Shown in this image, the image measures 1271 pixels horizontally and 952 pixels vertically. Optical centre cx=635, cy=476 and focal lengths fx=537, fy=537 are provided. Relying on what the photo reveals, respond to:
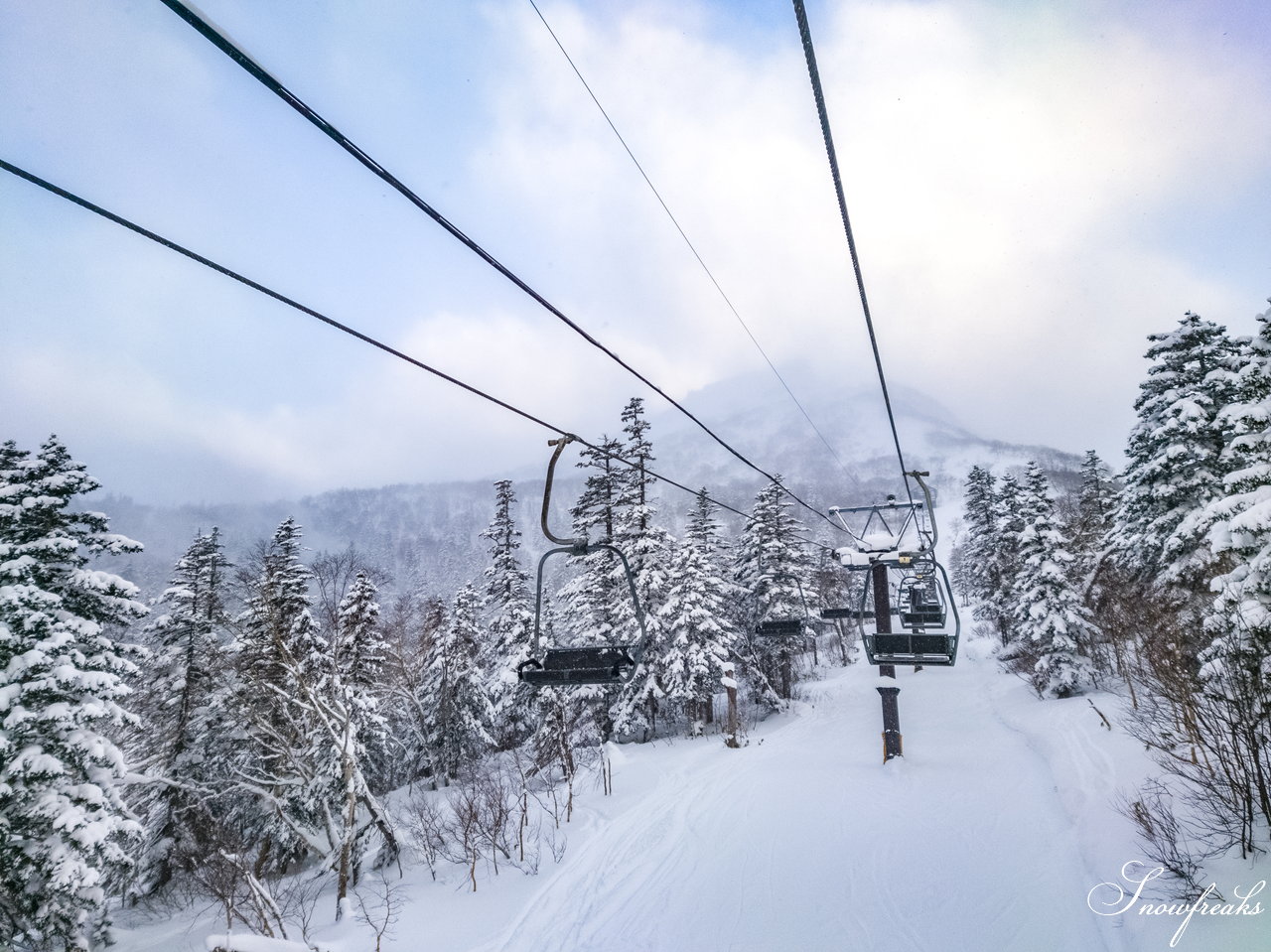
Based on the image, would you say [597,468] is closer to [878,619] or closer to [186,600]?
[878,619]

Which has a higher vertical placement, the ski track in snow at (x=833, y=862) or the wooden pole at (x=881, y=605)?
the wooden pole at (x=881, y=605)

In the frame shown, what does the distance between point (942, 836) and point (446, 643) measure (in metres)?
21.5

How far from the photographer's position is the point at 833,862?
13.4 m

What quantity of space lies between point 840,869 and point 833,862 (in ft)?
1.25

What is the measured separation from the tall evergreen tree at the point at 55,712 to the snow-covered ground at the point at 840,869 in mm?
4402

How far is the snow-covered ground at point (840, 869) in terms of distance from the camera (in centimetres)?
1023

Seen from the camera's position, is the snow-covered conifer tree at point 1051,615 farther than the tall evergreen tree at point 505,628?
Yes

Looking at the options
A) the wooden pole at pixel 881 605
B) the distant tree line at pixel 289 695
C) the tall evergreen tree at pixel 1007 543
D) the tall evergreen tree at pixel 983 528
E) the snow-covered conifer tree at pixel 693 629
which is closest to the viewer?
the distant tree line at pixel 289 695

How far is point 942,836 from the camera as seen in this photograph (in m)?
14.3

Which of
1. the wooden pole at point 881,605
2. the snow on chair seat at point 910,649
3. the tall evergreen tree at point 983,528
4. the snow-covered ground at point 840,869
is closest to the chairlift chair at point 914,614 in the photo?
the snow on chair seat at point 910,649

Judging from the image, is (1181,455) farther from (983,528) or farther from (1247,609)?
(983,528)

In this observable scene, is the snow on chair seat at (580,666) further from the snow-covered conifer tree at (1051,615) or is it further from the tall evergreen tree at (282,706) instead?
the snow-covered conifer tree at (1051,615)

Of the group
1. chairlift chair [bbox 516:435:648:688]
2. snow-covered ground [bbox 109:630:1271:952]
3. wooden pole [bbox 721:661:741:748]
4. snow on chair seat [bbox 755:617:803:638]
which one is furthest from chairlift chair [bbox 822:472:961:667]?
wooden pole [bbox 721:661:741:748]

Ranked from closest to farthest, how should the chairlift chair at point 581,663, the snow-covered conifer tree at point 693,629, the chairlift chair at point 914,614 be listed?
the chairlift chair at point 581,663 < the chairlift chair at point 914,614 < the snow-covered conifer tree at point 693,629
